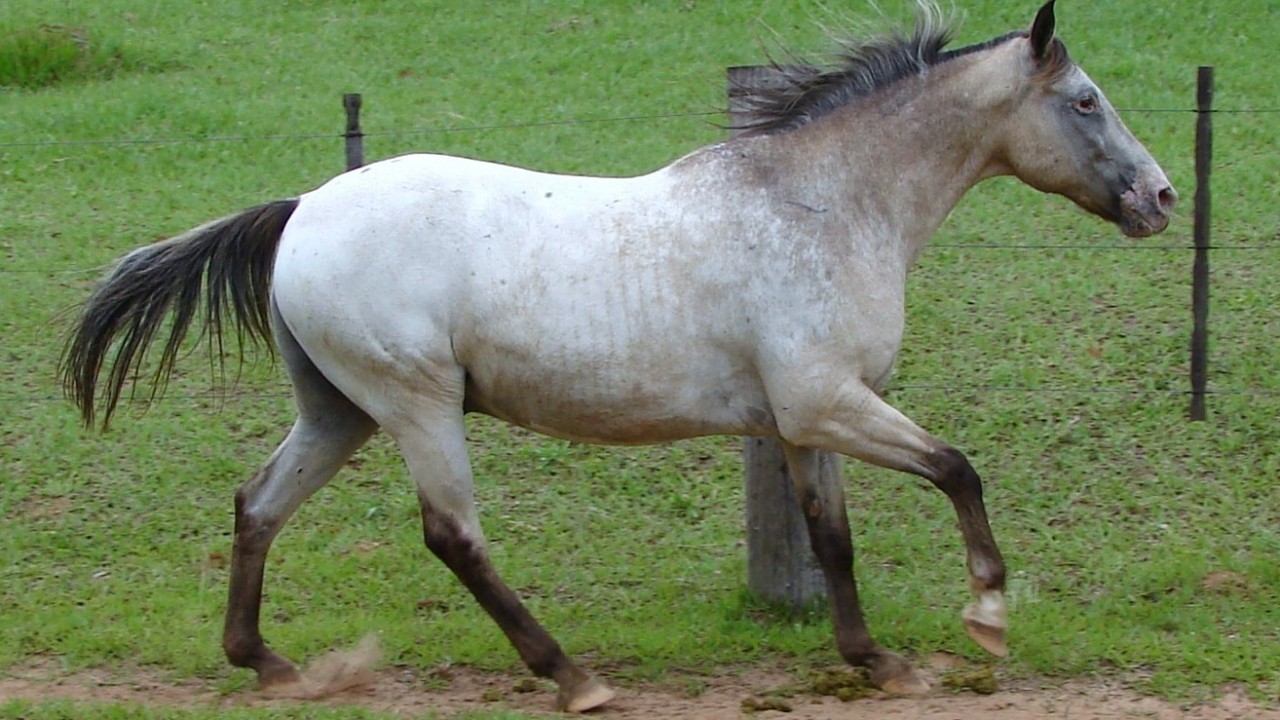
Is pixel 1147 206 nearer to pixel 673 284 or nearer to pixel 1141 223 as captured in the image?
pixel 1141 223

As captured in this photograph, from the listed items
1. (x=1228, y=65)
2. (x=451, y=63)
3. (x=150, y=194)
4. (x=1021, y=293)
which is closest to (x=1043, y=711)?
(x=1021, y=293)

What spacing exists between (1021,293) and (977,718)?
387 centimetres

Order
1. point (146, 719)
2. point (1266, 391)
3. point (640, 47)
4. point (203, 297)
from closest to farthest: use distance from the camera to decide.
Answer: point (146, 719) < point (203, 297) < point (1266, 391) < point (640, 47)

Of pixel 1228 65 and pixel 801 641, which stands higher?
pixel 1228 65

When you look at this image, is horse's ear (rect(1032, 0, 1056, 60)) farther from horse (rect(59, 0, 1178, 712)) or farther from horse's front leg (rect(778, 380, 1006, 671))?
horse's front leg (rect(778, 380, 1006, 671))

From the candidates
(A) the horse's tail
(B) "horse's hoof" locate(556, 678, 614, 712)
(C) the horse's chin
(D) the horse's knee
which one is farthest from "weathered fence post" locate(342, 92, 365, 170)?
(C) the horse's chin

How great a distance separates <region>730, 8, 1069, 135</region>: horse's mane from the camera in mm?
4914

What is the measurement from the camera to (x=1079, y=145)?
4840mm

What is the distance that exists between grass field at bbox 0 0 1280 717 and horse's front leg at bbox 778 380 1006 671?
0.58m

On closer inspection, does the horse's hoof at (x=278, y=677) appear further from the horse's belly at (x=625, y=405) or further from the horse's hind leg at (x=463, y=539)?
the horse's belly at (x=625, y=405)

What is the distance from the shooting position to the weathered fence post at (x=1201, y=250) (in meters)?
7.01

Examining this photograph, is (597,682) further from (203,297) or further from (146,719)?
(203,297)

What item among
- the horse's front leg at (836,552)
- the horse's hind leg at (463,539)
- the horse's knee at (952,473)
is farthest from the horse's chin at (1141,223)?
the horse's hind leg at (463,539)

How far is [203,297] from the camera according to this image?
5059mm
